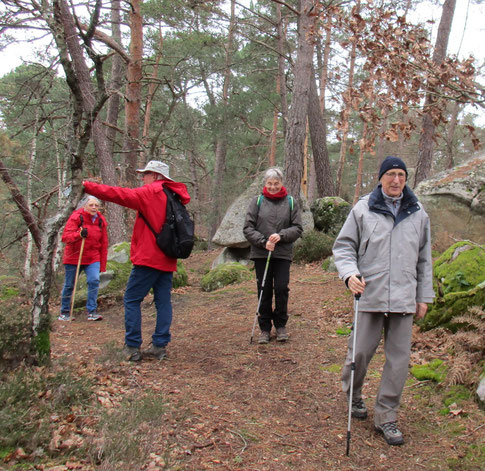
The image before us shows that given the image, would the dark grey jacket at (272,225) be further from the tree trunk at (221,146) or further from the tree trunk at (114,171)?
the tree trunk at (221,146)

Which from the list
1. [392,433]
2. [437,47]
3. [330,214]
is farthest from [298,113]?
[392,433]

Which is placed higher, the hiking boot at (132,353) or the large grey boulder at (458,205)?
the large grey boulder at (458,205)

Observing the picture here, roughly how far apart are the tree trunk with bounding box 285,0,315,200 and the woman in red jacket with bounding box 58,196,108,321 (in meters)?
5.07

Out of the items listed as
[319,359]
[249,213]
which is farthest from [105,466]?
[249,213]

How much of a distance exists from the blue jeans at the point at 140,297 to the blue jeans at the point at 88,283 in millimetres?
2995

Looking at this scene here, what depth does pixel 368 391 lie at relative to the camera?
4031mm

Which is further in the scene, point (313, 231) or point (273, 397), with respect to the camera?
point (313, 231)

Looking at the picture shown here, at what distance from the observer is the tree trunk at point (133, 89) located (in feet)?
35.3

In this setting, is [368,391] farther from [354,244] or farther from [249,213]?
[249,213]

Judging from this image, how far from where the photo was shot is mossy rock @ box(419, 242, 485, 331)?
4.60 meters

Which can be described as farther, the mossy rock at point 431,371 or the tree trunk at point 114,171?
the tree trunk at point 114,171

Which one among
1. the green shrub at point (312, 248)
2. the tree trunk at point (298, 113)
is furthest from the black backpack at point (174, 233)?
the green shrub at point (312, 248)

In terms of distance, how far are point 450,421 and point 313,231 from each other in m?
8.24

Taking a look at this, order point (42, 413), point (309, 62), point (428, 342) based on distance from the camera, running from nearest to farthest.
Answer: point (42, 413), point (428, 342), point (309, 62)
